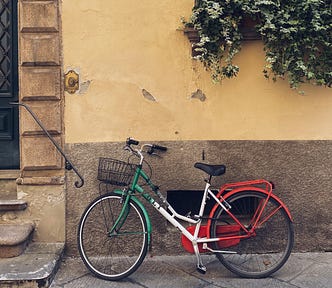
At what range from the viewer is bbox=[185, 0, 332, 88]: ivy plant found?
4090mm

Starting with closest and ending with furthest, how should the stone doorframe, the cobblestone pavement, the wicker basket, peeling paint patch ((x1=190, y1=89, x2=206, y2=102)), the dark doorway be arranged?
the cobblestone pavement < the wicker basket < the stone doorframe < peeling paint patch ((x1=190, y1=89, x2=206, y2=102)) < the dark doorway

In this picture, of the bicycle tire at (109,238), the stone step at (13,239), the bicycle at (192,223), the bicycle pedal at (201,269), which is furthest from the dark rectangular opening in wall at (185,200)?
the stone step at (13,239)

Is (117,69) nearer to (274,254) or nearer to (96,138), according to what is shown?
(96,138)

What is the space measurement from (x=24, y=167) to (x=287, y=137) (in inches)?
110

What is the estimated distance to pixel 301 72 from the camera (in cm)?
421

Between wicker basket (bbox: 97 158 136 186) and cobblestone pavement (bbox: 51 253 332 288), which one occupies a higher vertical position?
wicker basket (bbox: 97 158 136 186)

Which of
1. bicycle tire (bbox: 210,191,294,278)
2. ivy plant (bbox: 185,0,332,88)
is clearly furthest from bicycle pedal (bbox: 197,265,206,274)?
ivy plant (bbox: 185,0,332,88)

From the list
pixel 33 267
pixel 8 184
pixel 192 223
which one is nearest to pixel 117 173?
pixel 192 223

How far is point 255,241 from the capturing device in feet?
14.8

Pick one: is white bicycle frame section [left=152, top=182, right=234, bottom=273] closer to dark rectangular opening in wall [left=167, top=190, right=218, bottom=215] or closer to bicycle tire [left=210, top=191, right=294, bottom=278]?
bicycle tire [left=210, top=191, right=294, bottom=278]

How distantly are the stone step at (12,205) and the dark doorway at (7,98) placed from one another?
22.9 inches

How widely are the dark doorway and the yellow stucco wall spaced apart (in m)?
0.79

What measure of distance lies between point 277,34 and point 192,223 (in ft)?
6.60

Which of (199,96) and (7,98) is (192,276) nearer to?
(199,96)
